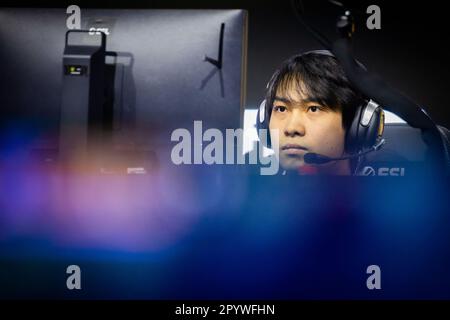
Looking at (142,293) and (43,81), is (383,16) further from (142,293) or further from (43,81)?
(142,293)

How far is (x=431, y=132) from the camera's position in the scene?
1.16 metres

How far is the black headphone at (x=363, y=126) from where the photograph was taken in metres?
1.71

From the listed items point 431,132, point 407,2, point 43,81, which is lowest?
point 431,132

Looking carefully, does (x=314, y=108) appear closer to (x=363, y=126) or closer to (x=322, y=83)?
(x=322, y=83)

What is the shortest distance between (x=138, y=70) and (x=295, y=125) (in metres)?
0.70

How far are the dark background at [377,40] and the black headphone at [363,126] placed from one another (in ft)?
3.56

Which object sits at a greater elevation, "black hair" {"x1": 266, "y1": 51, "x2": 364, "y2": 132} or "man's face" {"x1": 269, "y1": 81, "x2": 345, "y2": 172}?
"black hair" {"x1": 266, "y1": 51, "x2": 364, "y2": 132}

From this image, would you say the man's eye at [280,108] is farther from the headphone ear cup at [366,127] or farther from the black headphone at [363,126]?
the headphone ear cup at [366,127]

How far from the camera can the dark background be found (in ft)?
9.10

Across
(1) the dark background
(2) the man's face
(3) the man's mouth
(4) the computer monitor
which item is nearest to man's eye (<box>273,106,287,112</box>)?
(2) the man's face

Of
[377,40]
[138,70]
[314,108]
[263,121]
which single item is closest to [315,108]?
[314,108]

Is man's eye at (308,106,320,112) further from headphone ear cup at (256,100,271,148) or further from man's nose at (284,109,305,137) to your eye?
headphone ear cup at (256,100,271,148)
